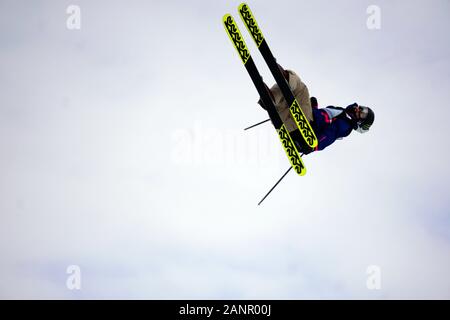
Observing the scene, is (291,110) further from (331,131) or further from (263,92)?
(331,131)

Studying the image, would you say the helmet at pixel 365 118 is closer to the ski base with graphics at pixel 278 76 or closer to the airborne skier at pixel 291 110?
the airborne skier at pixel 291 110

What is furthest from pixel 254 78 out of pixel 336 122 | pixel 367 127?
pixel 367 127

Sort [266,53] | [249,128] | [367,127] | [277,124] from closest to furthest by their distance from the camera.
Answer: [266,53] < [277,124] < [367,127] < [249,128]

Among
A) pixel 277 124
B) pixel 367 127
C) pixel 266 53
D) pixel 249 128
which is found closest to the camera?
pixel 266 53

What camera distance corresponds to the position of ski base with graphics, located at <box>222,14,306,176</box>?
9836 millimetres

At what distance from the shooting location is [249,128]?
1231cm

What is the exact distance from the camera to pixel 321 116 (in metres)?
10.4

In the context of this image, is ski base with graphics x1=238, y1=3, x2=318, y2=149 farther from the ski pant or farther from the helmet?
the helmet

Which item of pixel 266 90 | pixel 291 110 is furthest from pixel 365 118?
pixel 266 90

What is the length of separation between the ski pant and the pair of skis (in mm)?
113

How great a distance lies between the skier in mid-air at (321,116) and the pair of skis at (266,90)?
137 millimetres

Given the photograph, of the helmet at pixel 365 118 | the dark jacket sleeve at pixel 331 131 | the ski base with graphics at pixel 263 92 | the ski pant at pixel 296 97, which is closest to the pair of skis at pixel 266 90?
the ski base with graphics at pixel 263 92

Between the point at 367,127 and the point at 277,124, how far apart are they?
1851mm
